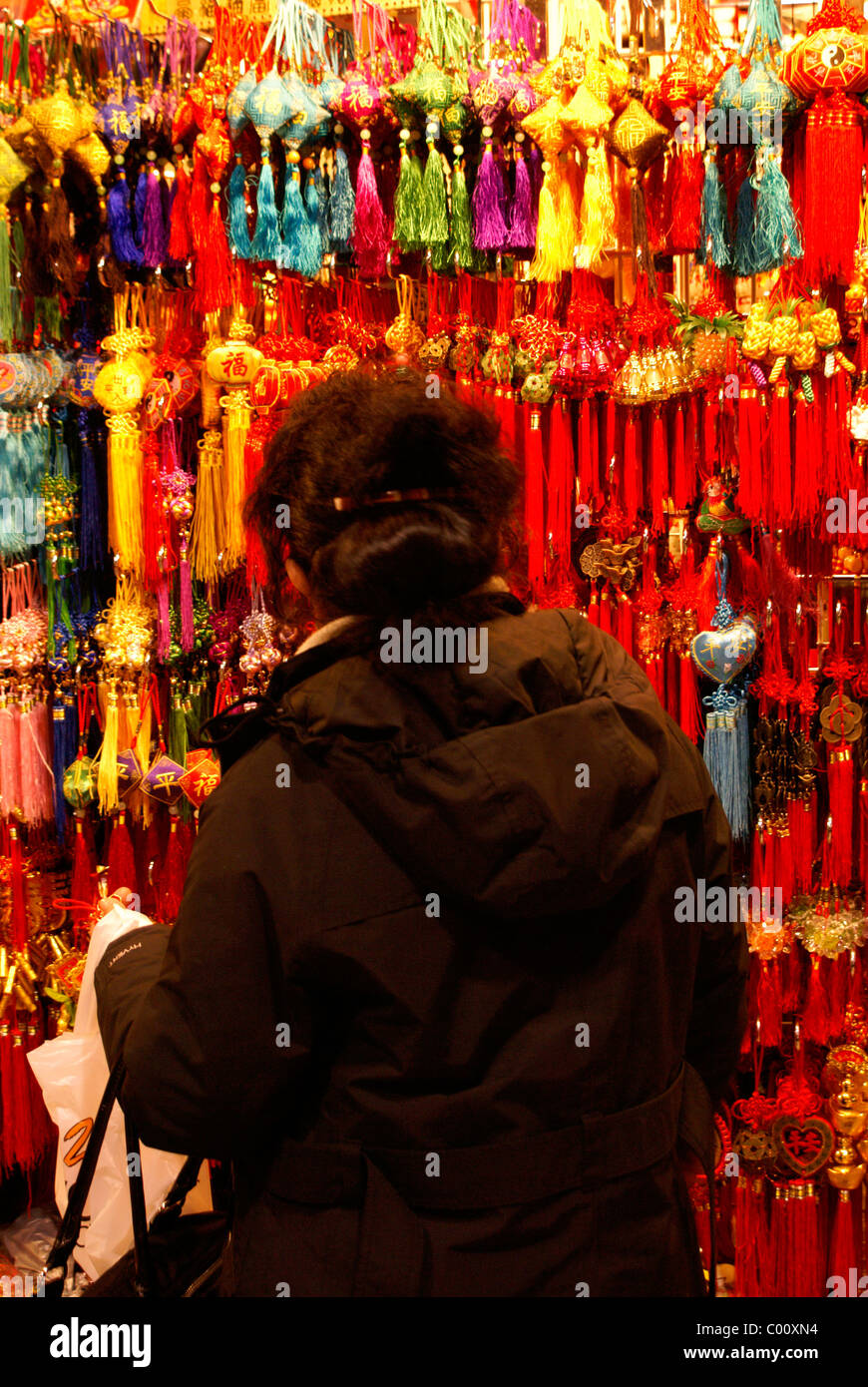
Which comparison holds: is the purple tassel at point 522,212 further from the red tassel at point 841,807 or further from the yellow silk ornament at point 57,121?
the red tassel at point 841,807

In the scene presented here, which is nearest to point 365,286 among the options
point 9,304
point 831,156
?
point 9,304

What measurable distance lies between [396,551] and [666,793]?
0.34 meters

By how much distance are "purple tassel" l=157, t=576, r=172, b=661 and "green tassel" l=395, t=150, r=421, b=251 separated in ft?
2.51

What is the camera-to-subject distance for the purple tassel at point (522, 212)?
6.10 ft

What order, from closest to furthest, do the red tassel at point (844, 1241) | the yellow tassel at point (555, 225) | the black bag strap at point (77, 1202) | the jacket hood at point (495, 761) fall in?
the jacket hood at point (495, 761) → the black bag strap at point (77, 1202) → the yellow tassel at point (555, 225) → the red tassel at point (844, 1241)

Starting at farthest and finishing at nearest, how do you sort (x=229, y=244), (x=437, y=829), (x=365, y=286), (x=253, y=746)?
(x=365, y=286) < (x=229, y=244) < (x=253, y=746) < (x=437, y=829)

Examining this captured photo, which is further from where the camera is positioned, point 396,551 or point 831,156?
point 831,156

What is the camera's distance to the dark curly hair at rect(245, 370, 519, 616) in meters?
0.97

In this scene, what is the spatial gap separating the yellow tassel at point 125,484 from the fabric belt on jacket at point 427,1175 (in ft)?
4.34

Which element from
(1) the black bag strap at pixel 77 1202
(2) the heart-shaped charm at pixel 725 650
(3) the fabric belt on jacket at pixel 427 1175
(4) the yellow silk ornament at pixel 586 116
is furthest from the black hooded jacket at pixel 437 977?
(4) the yellow silk ornament at pixel 586 116

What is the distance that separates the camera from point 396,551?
0.96m

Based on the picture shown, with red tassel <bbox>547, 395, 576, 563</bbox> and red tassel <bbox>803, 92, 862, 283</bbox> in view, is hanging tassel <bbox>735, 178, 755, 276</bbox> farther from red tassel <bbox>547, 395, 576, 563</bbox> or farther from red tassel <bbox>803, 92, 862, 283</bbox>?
red tassel <bbox>547, 395, 576, 563</bbox>

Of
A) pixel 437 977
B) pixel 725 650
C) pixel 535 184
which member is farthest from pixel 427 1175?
pixel 535 184

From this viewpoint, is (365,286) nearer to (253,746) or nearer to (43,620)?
(43,620)
